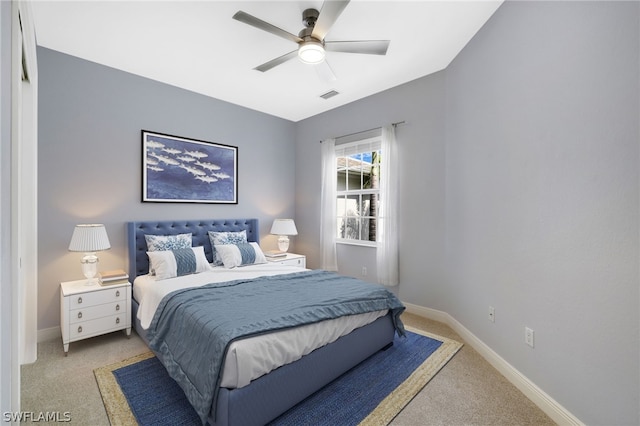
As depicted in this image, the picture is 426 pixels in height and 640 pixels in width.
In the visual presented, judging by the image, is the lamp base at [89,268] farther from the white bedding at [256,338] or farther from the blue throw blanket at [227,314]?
the blue throw blanket at [227,314]

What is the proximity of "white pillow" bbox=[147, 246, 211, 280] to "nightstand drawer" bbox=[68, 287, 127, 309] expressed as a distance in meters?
0.35

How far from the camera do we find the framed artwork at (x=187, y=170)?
11.0ft

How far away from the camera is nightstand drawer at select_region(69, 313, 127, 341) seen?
2.52 meters

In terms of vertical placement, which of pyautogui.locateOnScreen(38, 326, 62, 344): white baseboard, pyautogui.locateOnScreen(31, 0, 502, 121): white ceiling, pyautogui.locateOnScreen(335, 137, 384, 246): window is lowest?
pyautogui.locateOnScreen(38, 326, 62, 344): white baseboard

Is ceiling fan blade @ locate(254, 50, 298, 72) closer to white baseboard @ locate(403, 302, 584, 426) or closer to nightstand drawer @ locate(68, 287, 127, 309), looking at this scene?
nightstand drawer @ locate(68, 287, 127, 309)

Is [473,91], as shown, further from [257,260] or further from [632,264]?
[257,260]

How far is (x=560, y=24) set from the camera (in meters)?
1.71

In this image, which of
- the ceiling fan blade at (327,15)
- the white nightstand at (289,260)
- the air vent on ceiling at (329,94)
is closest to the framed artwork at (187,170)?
the white nightstand at (289,260)

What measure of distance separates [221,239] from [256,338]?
225 centimetres

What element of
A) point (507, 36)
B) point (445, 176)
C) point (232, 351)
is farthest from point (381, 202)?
point (232, 351)

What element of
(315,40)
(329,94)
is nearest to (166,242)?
(315,40)

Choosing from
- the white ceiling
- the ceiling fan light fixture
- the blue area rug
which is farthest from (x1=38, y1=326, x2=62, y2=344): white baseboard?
the ceiling fan light fixture

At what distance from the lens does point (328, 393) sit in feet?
6.52

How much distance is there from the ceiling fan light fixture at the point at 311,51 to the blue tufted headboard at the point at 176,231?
2.50 metres
